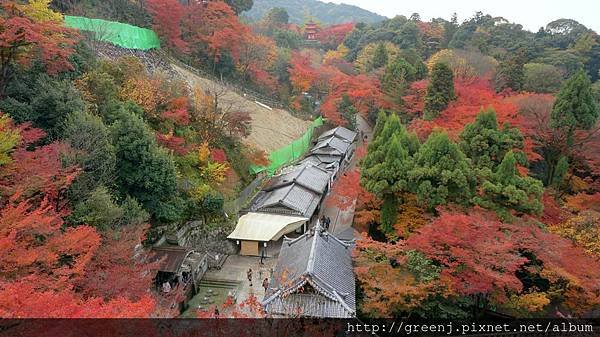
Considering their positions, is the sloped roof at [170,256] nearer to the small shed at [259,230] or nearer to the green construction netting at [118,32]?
the small shed at [259,230]

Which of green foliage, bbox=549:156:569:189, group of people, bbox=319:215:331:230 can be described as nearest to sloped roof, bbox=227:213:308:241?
group of people, bbox=319:215:331:230

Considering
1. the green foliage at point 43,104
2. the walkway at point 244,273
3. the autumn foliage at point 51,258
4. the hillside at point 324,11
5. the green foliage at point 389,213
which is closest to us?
the autumn foliage at point 51,258

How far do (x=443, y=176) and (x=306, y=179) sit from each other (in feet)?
43.5

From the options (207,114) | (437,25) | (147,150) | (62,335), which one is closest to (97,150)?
(147,150)

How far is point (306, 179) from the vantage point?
32312 millimetres

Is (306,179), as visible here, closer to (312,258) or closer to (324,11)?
(312,258)

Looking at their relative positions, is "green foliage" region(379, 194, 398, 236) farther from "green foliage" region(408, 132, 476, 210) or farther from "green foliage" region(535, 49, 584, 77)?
"green foliage" region(535, 49, 584, 77)

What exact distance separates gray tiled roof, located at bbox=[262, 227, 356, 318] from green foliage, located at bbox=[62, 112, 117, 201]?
29.7 ft

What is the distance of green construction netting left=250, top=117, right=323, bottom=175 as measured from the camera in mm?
35938

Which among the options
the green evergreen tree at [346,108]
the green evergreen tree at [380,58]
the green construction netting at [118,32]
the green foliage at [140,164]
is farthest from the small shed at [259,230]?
the green evergreen tree at [380,58]

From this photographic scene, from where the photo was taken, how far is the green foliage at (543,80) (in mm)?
38188

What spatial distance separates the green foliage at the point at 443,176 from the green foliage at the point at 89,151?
14765 millimetres

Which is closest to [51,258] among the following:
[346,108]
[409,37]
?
[346,108]

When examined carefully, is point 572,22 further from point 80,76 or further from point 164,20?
point 80,76
